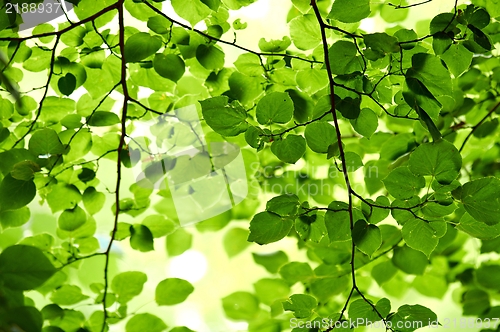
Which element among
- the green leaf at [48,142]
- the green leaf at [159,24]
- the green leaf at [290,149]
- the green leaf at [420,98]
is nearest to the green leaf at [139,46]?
the green leaf at [159,24]

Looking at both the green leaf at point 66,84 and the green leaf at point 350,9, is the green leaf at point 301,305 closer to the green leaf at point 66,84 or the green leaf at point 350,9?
the green leaf at point 350,9

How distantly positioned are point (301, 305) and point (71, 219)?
1.40 ft

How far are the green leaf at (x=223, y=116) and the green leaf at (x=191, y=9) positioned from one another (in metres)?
0.16

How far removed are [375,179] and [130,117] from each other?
1.44 ft

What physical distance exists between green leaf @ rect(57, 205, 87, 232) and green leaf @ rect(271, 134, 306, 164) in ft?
1.33

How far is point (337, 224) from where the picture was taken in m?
0.47

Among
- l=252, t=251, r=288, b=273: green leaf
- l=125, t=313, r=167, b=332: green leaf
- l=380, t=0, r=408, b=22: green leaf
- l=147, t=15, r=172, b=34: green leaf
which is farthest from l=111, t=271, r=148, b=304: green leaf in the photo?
l=380, t=0, r=408, b=22: green leaf

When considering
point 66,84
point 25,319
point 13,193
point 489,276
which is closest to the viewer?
point 25,319

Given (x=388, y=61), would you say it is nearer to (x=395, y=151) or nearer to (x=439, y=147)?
(x=439, y=147)

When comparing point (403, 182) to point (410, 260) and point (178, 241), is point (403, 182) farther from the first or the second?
point (178, 241)

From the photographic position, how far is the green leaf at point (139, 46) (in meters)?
0.60

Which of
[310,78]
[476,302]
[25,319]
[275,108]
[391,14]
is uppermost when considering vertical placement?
[391,14]

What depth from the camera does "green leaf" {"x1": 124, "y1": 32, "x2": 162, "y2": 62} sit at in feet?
1.96

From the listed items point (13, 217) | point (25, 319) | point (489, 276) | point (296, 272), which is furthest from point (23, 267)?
point (489, 276)
